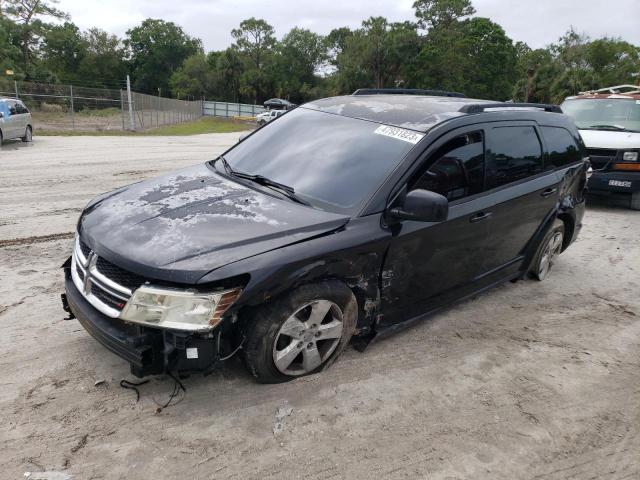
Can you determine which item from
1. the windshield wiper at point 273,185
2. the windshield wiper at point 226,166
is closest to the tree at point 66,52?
the windshield wiper at point 226,166

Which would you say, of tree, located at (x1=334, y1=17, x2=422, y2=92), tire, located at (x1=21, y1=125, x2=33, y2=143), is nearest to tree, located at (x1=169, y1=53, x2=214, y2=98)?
tree, located at (x1=334, y1=17, x2=422, y2=92)

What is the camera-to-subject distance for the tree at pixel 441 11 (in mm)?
76875

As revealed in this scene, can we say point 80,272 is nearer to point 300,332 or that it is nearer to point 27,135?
point 300,332

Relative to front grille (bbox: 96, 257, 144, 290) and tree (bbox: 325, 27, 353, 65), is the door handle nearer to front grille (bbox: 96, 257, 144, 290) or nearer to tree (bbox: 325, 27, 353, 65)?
front grille (bbox: 96, 257, 144, 290)

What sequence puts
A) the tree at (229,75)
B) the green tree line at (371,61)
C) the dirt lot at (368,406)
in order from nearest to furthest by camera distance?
the dirt lot at (368,406) → the green tree line at (371,61) → the tree at (229,75)

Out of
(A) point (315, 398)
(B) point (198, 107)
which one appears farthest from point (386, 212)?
(B) point (198, 107)

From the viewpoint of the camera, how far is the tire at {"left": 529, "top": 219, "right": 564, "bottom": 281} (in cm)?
512

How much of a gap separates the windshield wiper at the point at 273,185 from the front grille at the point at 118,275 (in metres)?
1.19

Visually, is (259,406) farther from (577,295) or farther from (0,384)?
(577,295)

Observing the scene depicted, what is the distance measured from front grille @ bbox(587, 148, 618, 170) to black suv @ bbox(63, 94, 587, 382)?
5.09 metres

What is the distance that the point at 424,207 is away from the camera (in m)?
3.19

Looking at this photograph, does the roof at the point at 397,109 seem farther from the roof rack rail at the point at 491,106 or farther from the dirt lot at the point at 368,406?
the dirt lot at the point at 368,406

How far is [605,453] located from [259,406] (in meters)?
2.01

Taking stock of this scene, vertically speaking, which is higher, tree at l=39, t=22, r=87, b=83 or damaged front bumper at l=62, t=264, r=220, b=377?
tree at l=39, t=22, r=87, b=83
